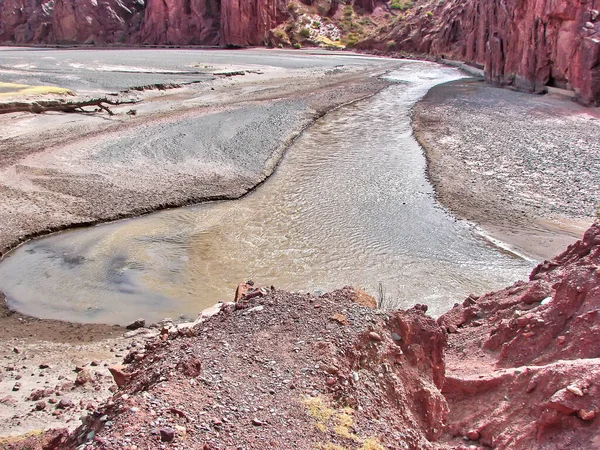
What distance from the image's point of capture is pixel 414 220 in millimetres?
14070

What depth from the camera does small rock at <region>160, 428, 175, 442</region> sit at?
12.0 feet

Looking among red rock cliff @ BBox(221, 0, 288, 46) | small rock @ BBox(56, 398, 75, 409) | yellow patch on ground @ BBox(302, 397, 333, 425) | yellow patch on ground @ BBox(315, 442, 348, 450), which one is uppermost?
red rock cliff @ BBox(221, 0, 288, 46)

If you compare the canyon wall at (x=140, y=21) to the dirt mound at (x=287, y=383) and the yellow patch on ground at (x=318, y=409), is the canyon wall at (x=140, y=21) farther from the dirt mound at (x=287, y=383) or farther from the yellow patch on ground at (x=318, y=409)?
the yellow patch on ground at (x=318, y=409)

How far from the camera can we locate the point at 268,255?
11.9 meters

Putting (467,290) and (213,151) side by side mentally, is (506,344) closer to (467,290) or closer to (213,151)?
(467,290)

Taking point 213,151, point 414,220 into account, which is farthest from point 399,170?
point 213,151

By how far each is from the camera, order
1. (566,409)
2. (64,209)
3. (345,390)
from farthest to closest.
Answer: (64,209)
(345,390)
(566,409)

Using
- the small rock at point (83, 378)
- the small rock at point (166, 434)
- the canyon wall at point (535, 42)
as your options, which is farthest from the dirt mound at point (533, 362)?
the canyon wall at point (535, 42)

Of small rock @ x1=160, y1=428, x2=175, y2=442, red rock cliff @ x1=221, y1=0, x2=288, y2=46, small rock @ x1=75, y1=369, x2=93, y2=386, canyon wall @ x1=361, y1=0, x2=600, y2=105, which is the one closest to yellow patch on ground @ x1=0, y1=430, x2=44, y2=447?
small rock @ x1=75, y1=369, x2=93, y2=386

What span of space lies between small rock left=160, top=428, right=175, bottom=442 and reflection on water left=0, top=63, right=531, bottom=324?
6.09m

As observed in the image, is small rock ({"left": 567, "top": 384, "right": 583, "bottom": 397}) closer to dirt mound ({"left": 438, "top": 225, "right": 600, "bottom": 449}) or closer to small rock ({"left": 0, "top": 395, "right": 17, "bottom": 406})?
dirt mound ({"left": 438, "top": 225, "right": 600, "bottom": 449})

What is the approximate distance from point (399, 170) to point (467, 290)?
8013 mm

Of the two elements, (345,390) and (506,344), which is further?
(506,344)

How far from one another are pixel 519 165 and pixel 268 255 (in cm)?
1001
